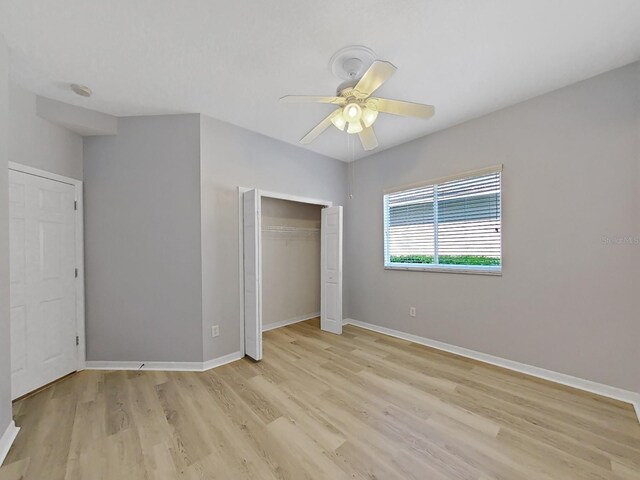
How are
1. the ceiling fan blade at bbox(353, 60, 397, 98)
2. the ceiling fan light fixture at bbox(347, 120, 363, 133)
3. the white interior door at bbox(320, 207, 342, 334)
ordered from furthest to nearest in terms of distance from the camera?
the white interior door at bbox(320, 207, 342, 334), the ceiling fan light fixture at bbox(347, 120, 363, 133), the ceiling fan blade at bbox(353, 60, 397, 98)

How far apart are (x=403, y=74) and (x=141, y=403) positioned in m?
3.46

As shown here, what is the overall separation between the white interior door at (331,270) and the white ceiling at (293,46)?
5.59 ft

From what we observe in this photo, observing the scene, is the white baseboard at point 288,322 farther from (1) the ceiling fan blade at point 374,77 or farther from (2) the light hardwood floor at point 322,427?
(1) the ceiling fan blade at point 374,77

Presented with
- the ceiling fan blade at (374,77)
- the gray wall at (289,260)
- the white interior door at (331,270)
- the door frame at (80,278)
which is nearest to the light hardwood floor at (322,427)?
the door frame at (80,278)

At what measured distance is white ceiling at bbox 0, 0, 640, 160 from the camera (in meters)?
1.52

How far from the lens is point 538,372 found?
2.45m

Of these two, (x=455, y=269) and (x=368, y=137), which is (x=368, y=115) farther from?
(x=455, y=269)

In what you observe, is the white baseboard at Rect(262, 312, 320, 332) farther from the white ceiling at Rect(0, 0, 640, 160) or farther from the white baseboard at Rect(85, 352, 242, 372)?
the white ceiling at Rect(0, 0, 640, 160)

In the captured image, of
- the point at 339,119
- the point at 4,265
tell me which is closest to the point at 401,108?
the point at 339,119

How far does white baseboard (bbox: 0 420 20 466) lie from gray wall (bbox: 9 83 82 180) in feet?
6.63

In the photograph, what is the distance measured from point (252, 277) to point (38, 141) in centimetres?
228

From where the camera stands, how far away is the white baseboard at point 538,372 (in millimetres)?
2057

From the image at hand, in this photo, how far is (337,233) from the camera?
3.83 meters

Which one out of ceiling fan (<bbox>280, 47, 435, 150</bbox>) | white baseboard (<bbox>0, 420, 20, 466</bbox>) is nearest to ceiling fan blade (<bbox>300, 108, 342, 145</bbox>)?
ceiling fan (<bbox>280, 47, 435, 150</bbox>)
